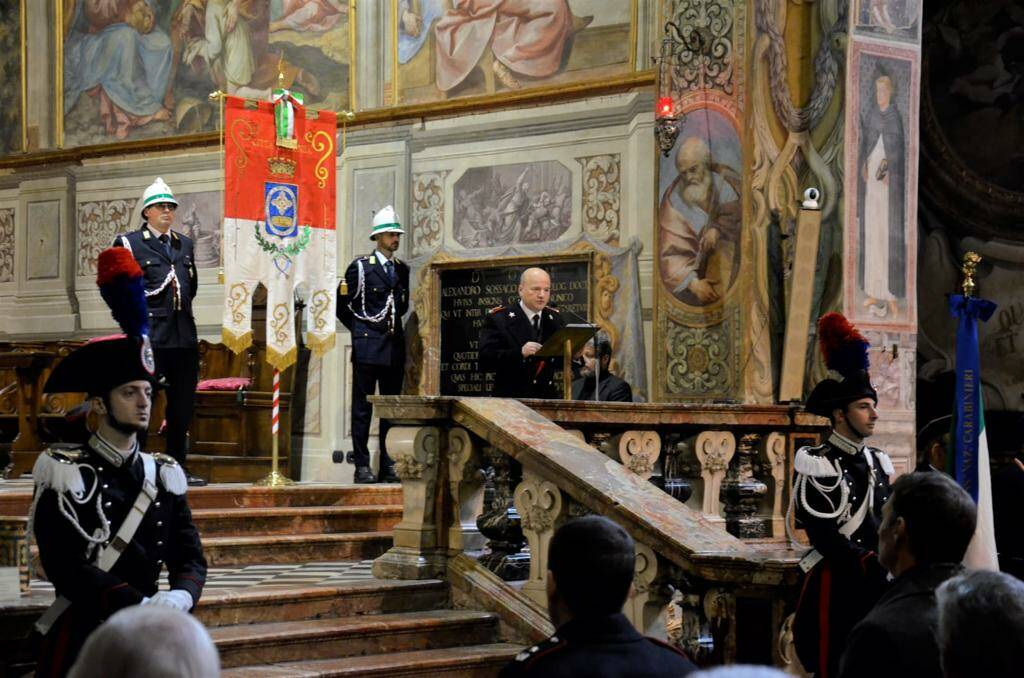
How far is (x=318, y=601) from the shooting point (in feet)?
24.3

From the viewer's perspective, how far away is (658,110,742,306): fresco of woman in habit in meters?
11.8

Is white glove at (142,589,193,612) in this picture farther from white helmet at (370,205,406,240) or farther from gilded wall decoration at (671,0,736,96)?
gilded wall decoration at (671,0,736,96)

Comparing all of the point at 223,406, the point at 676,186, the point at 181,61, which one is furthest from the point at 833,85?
the point at 181,61

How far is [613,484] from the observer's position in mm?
7090

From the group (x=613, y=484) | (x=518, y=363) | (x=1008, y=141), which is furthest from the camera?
(x=1008, y=141)

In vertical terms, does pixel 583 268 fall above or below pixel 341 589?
above

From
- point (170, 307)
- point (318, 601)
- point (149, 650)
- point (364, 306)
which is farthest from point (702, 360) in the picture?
point (149, 650)

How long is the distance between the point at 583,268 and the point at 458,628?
231 inches

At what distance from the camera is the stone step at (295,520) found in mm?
9008

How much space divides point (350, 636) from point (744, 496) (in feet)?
9.56

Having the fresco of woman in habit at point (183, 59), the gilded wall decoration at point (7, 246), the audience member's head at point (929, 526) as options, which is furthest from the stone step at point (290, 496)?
the gilded wall decoration at point (7, 246)

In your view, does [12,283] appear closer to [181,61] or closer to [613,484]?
[181,61]

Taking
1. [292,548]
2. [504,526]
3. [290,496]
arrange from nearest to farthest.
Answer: [504,526] → [292,548] → [290,496]

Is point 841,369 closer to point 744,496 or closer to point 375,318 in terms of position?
point 744,496
